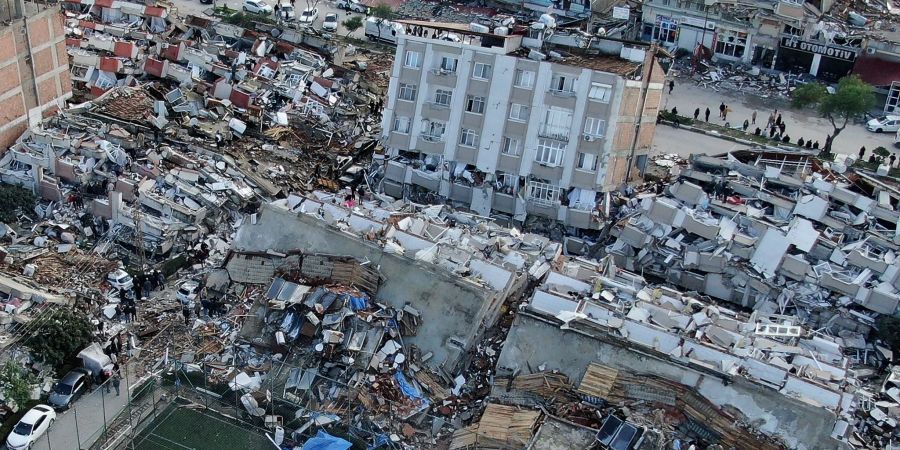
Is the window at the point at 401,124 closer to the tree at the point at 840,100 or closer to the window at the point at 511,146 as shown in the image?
the window at the point at 511,146

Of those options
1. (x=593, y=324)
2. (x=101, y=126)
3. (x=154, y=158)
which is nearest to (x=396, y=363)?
(x=593, y=324)

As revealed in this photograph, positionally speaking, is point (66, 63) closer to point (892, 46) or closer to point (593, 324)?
point (593, 324)

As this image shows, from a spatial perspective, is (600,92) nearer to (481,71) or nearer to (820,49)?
(481,71)

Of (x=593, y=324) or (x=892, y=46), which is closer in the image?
(x=593, y=324)

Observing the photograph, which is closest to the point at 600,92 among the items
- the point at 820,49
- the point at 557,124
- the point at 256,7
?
the point at 557,124

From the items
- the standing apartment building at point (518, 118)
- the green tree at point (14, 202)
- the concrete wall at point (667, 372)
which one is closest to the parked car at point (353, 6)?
the standing apartment building at point (518, 118)

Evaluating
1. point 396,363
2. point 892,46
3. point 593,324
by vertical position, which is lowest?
point 396,363

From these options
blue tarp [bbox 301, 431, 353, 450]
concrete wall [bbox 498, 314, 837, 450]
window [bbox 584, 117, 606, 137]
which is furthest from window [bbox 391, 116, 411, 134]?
blue tarp [bbox 301, 431, 353, 450]
